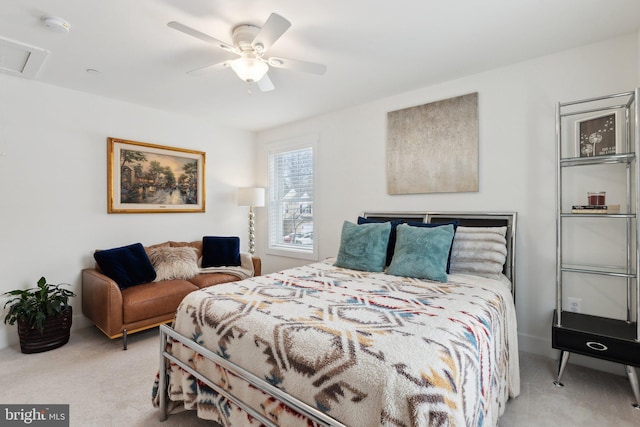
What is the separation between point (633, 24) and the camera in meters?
2.14

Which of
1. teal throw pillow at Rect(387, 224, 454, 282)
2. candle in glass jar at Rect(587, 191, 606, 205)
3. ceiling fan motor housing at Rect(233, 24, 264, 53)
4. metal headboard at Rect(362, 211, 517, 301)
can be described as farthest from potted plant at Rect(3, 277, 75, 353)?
candle in glass jar at Rect(587, 191, 606, 205)

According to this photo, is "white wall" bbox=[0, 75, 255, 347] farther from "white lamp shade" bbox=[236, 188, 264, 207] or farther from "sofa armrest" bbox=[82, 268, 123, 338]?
"white lamp shade" bbox=[236, 188, 264, 207]

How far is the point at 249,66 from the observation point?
216cm

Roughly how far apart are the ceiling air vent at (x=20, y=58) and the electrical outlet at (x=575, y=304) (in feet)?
15.4

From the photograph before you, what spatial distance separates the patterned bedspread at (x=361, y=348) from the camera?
3.40ft

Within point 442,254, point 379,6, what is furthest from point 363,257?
point 379,6

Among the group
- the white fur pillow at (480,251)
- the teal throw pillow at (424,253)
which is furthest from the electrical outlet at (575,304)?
the teal throw pillow at (424,253)

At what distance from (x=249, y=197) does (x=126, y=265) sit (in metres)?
1.80

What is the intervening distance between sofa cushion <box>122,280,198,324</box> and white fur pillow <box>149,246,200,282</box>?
0.15 meters

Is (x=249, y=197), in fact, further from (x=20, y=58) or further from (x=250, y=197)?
(x=20, y=58)

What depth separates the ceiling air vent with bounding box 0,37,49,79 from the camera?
2.35m

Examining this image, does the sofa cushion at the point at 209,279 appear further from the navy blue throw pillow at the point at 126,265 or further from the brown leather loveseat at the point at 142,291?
the navy blue throw pillow at the point at 126,265

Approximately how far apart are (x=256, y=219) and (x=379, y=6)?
12.2 feet

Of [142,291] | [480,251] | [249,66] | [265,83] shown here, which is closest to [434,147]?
[480,251]
